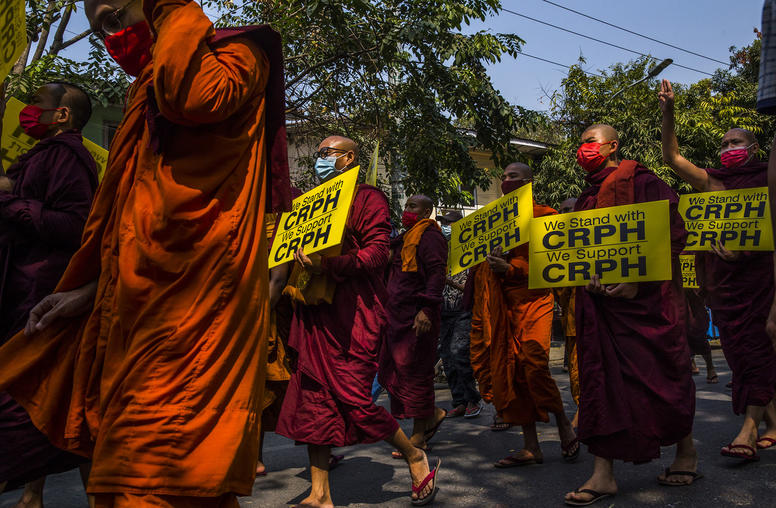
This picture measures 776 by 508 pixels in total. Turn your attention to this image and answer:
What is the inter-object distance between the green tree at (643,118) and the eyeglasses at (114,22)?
16.1 metres

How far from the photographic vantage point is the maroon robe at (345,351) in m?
3.82

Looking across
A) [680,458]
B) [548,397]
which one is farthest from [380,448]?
[680,458]

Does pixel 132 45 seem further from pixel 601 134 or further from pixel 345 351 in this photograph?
pixel 601 134

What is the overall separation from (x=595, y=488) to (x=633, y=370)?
66cm

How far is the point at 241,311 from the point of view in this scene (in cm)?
200

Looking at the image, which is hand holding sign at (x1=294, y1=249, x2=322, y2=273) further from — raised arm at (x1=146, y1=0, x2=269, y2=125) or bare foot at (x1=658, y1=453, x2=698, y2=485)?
bare foot at (x1=658, y1=453, x2=698, y2=485)

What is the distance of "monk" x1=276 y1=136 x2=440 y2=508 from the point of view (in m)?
3.79

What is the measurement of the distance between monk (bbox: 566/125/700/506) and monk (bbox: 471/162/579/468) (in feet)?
2.43

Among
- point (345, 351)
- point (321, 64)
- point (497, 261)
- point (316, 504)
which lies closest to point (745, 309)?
point (497, 261)

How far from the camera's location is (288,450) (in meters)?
5.64

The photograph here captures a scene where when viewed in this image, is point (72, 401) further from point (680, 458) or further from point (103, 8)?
point (680, 458)

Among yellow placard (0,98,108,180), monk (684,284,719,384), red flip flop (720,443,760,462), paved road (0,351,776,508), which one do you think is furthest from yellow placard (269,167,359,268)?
monk (684,284,719,384)

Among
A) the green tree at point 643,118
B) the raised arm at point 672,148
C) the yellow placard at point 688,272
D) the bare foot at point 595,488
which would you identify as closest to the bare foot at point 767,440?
the bare foot at point 595,488

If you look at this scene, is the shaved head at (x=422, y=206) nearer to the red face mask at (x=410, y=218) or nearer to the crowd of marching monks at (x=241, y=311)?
the red face mask at (x=410, y=218)
